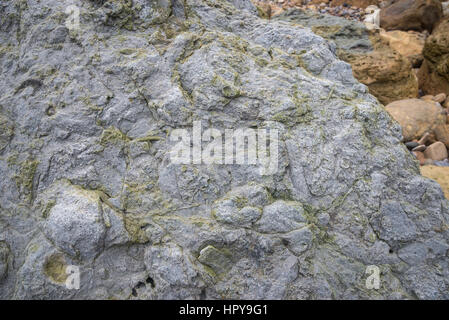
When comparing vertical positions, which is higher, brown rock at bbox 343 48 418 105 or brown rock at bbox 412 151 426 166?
brown rock at bbox 343 48 418 105

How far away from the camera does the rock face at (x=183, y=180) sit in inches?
77.2

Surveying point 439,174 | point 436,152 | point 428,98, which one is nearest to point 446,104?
point 428,98

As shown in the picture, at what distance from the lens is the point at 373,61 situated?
16.4ft

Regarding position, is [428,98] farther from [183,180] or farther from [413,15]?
[183,180]

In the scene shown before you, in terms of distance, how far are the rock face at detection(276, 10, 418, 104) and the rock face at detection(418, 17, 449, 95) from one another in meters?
0.76

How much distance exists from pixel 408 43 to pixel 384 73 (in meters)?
2.52

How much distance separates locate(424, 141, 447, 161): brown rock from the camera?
4209 millimetres

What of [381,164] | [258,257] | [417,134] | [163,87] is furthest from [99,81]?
[417,134]

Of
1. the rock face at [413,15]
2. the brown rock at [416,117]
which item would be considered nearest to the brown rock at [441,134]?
the brown rock at [416,117]

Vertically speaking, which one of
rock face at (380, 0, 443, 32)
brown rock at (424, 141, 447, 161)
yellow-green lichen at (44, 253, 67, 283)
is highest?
yellow-green lichen at (44, 253, 67, 283)

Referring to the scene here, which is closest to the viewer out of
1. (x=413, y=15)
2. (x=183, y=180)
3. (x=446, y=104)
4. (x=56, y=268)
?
(x=56, y=268)

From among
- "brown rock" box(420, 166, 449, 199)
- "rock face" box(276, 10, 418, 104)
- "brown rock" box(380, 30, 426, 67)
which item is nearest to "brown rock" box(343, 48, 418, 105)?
"rock face" box(276, 10, 418, 104)

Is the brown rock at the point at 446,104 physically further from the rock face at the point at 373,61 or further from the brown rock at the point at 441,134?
the brown rock at the point at 441,134

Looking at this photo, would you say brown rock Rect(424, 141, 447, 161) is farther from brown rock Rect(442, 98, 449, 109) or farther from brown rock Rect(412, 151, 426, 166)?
brown rock Rect(442, 98, 449, 109)
